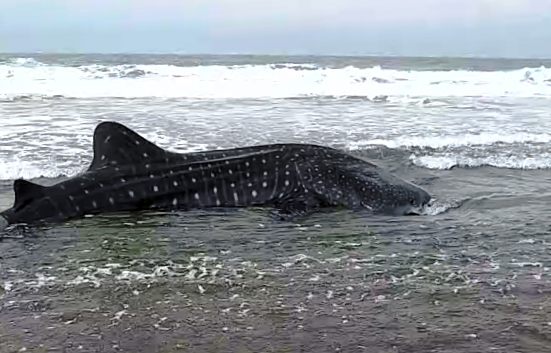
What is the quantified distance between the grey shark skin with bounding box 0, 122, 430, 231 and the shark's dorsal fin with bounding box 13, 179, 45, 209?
10 mm

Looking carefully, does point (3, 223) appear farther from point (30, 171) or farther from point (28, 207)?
point (30, 171)

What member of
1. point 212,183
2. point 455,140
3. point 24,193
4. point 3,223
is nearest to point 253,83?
point 455,140

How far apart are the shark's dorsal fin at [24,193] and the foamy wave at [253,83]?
1834 centimetres

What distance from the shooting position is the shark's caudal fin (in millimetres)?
6828

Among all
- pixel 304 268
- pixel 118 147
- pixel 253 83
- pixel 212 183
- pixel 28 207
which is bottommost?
pixel 304 268

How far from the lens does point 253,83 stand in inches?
1294

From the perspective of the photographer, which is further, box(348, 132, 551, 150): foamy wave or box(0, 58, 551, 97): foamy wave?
box(0, 58, 551, 97): foamy wave

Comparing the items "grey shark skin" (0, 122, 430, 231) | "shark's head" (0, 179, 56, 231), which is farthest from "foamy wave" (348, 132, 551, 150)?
"shark's head" (0, 179, 56, 231)

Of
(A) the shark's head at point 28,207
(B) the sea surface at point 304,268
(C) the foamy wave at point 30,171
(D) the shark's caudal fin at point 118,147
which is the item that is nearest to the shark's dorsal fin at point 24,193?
(A) the shark's head at point 28,207

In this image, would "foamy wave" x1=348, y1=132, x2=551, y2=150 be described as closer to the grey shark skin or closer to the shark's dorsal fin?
the grey shark skin

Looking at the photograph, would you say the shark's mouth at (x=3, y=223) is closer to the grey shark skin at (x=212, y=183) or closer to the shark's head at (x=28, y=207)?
the shark's head at (x=28, y=207)

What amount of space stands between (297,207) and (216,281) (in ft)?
7.95

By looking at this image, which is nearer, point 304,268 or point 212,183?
point 304,268

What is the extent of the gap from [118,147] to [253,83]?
26410mm
